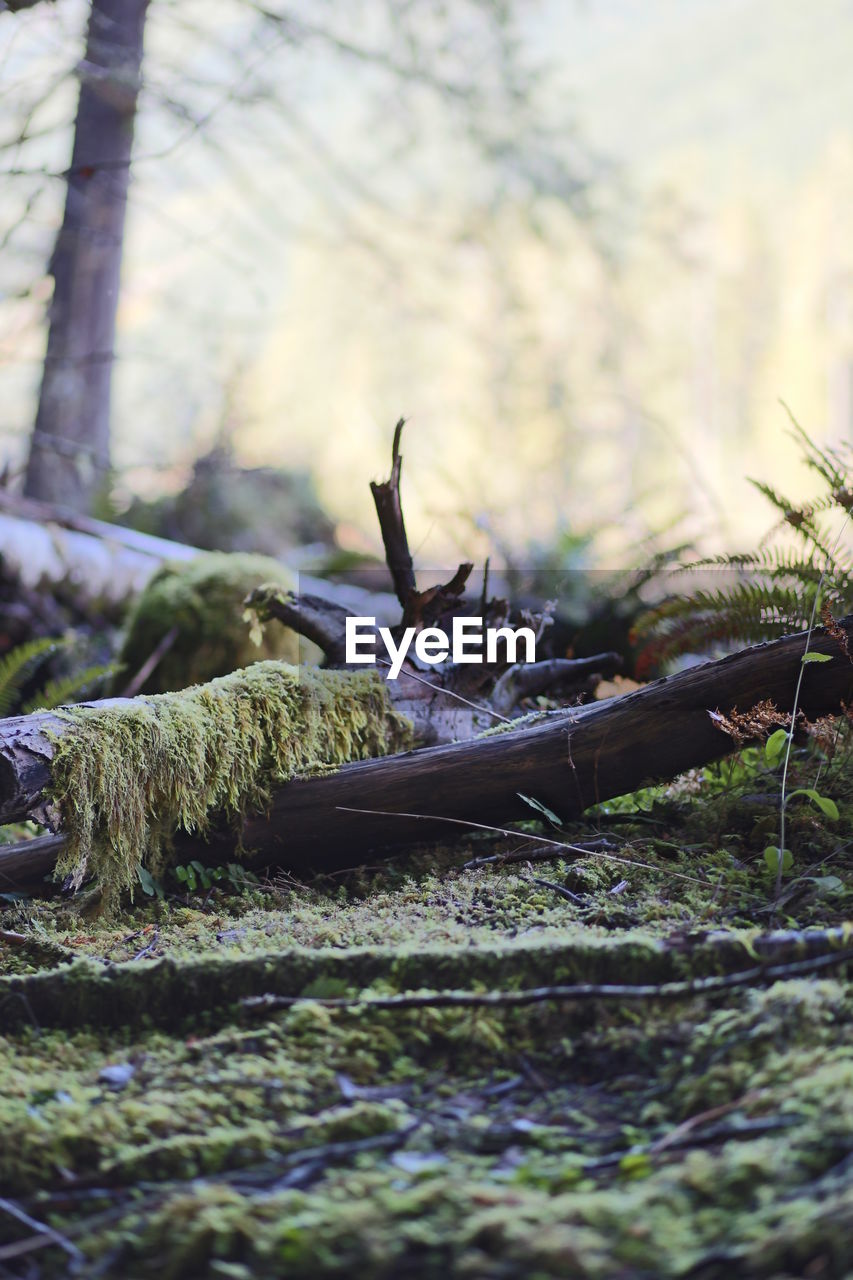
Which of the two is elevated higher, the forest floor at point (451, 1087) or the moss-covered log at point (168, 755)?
the moss-covered log at point (168, 755)

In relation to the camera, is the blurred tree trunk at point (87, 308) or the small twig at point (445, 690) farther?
the blurred tree trunk at point (87, 308)

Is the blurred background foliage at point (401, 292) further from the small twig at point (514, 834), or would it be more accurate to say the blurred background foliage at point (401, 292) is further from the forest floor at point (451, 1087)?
the forest floor at point (451, 1087)

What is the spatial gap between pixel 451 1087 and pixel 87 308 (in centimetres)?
839

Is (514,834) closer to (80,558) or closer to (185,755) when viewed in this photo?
(185,755)

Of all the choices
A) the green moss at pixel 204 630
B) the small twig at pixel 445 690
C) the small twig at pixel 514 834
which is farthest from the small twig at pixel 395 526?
the green moss at pixel 204 630

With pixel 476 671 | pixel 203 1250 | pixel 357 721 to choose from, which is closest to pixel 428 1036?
pixel 203 1250

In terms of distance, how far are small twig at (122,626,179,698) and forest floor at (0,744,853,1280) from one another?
8.78 feet

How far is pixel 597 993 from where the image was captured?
168 cm

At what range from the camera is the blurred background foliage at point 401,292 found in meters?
6.22

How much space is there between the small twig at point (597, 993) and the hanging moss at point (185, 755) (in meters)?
1.09

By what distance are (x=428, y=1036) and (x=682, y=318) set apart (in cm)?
2858

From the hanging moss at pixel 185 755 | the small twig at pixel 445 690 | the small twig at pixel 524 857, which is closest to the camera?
the hanging moss at pixel 185 755

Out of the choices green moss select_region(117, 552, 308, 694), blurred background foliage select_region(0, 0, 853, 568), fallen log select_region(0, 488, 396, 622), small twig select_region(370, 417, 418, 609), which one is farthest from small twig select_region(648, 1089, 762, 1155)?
fallen log select_region(0, 488, 396, 622)

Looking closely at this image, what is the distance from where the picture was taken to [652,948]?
72.2 inches
